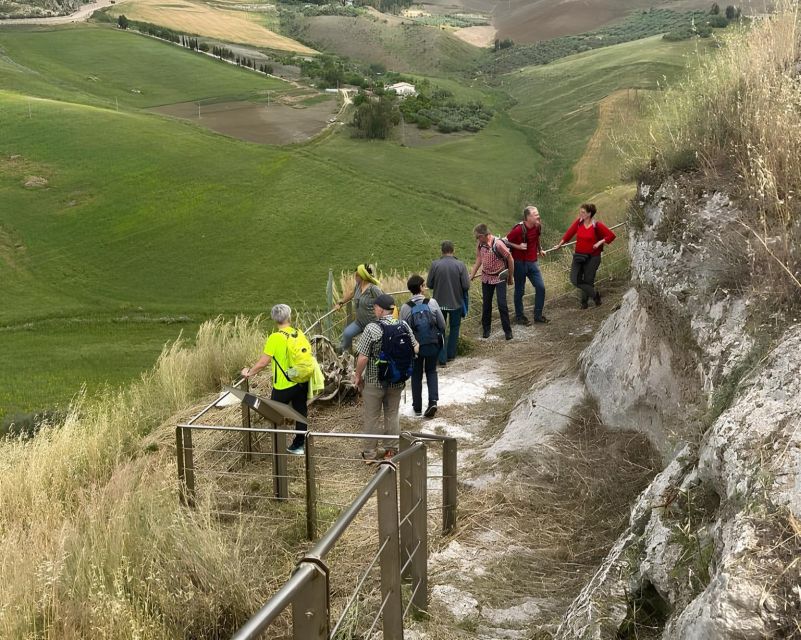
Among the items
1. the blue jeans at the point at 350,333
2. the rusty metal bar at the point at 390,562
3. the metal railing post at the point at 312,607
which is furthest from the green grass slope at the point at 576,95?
the metal railing post at the point at 312,607

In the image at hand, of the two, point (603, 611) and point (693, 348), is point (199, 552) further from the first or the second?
point (693, 348)

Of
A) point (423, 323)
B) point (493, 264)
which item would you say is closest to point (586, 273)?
point (493, 264)

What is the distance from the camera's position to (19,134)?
48969 mm

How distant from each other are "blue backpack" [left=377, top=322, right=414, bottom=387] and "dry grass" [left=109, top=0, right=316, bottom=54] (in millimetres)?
101869

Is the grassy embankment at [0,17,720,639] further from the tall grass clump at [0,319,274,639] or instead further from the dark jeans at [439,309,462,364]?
the dark jeans at [439,309,462,364]

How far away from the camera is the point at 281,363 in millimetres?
7828

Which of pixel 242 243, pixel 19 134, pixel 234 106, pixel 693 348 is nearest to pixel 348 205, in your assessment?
pixel 242 243

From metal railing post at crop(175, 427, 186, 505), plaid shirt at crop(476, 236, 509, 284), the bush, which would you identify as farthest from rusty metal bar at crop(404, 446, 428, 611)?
the bush

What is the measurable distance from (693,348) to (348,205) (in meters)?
40.8

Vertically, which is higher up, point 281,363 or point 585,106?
point 585,106

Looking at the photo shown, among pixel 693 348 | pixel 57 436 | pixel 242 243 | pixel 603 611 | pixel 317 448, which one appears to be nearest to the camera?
pixel 603 611

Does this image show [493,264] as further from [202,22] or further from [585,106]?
[202,22]

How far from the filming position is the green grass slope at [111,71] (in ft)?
217

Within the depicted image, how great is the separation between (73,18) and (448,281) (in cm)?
10376
